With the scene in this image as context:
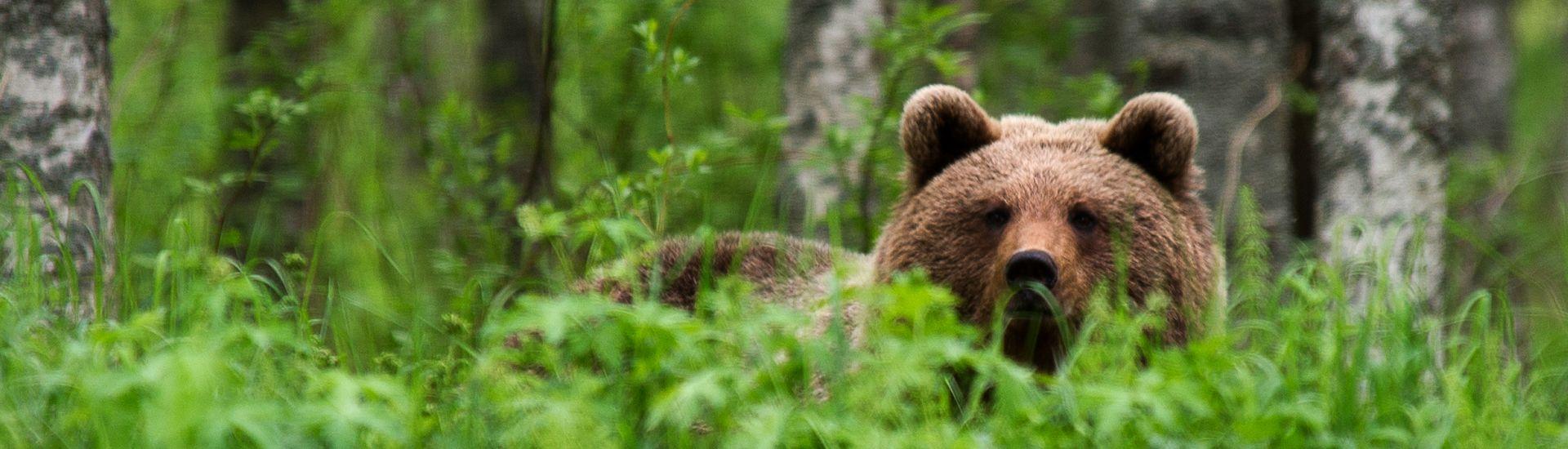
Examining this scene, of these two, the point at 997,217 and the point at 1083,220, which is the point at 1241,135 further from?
the point at 997,217

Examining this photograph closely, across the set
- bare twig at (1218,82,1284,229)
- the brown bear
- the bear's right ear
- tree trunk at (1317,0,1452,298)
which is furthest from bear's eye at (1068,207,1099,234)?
bare twig at (1218,82,1284,229)

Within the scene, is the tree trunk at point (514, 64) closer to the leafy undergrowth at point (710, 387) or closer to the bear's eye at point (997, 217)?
the bear's eye at point (997, 217)

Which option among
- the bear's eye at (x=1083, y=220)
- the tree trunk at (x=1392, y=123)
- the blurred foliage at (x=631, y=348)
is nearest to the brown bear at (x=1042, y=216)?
the bear's eye at (x=1083, y=220)

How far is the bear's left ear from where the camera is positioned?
4.19 metres

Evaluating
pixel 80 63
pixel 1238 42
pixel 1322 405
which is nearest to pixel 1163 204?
pixel 1322 405

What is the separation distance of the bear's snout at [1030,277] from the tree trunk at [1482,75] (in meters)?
7.70

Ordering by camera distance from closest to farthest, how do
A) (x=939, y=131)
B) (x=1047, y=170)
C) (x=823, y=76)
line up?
1. (x=1047, y=170)
2. (x=939, y=131)
3. (x=823, y=76)

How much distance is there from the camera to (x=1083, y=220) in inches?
160

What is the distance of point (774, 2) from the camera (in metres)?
10.9

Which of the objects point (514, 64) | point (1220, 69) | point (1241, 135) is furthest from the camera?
point (514, 64)

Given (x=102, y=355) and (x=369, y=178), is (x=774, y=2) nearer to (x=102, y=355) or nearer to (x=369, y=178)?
(x=369, y=178)

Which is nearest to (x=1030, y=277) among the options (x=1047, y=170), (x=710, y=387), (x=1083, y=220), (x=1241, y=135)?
(x=1083, y=220)

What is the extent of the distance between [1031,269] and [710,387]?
1456 mm

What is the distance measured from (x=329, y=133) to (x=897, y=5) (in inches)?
131
